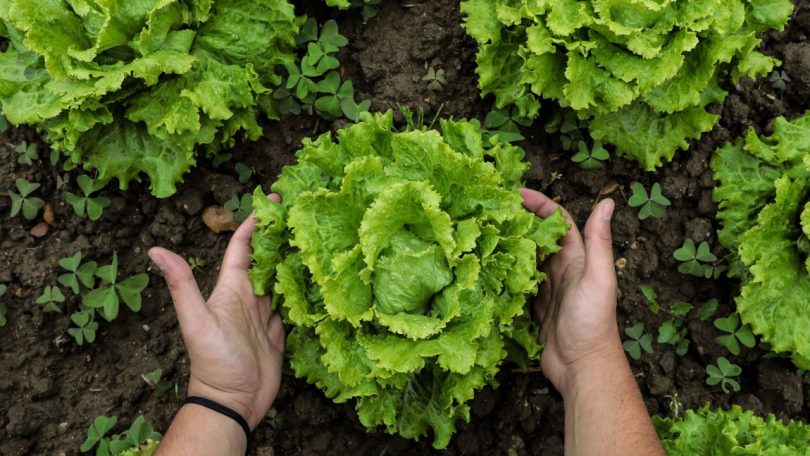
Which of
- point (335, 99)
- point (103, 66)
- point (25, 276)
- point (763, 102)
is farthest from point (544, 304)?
point (25, 276)

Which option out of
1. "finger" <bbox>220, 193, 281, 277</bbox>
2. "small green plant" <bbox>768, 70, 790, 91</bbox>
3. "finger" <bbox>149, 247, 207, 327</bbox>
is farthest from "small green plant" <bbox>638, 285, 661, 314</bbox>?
"finger" <bbox>149, 247, 207, 327</bbox>

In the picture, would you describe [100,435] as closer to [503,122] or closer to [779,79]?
[503,122]

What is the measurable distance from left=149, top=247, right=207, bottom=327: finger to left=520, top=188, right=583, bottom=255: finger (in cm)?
197

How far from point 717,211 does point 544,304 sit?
5.20 feet

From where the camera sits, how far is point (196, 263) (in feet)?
15.7

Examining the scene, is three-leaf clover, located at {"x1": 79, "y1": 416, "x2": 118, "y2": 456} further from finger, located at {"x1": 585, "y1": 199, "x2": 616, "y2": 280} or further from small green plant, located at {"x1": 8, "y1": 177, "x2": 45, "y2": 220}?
finger, located at {"x1": 585, "y1": 199, "x2": 616, "y2": 280}

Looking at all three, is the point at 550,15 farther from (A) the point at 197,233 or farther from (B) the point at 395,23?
(A) the point at 197,233

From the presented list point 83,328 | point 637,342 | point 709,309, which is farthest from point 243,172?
point 709,309

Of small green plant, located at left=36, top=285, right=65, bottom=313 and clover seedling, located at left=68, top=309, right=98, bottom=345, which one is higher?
small green plant, located at left=36, top=285, right=65, bottom=313

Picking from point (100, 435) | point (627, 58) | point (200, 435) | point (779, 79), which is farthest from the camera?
point (779, 79)

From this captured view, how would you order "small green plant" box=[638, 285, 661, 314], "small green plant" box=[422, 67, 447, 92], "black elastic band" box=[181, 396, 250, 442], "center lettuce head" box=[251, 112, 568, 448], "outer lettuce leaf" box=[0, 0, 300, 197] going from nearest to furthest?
"center lettuce head" box=[251, 112, 568, 448], "black elastic band" box=[181, 396, 250, 442], "outer lettuce leaf" box=[0, 0, 300, 197], "small green plant" box=[638, 285, 661, 314], "small green plant" box=[422, 67, 447, 92]

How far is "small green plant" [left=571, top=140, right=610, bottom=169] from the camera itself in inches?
186

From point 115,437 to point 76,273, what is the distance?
1.10 m

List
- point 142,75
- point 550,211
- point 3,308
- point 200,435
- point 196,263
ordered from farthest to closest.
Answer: point 196,263 → point 3,308 → point 550,211 → point 142,75 → point 200,435
